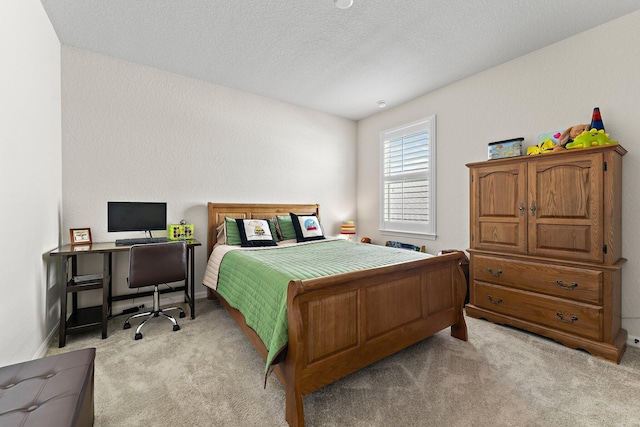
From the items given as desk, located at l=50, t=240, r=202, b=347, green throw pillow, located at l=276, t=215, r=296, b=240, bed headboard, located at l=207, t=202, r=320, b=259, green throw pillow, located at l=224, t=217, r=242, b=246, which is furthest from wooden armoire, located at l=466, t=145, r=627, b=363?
desk, located at l=50, t=240, r=202, b=347

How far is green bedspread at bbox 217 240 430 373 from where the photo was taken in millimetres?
1669

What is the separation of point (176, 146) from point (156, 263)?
153cm

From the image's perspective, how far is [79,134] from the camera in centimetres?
281

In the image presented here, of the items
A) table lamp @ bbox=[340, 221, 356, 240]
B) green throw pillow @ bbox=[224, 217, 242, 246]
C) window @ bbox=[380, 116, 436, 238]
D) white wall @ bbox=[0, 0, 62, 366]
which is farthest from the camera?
table lamp @ bbox=[340, 221, 356, 240]

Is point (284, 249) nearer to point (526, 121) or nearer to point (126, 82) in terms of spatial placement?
point (126, 82)

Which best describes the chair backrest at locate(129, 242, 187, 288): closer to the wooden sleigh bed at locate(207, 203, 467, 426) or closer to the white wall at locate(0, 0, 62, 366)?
the white wall at locate(0, 0, 62, 366)

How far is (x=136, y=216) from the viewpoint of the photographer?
2912 mm

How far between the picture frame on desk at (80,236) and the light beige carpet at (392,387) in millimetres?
876

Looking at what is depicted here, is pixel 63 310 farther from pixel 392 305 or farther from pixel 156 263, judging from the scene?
pixel 392 305

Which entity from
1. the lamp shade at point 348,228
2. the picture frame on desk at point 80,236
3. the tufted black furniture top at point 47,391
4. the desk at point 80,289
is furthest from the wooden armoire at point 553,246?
the picture frame on desk at point 80,236

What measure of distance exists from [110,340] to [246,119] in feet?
9.56

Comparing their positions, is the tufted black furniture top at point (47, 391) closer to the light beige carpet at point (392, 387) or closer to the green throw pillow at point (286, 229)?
the light beige carpet at point (392, 387)

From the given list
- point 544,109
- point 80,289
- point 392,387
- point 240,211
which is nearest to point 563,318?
point 392,387

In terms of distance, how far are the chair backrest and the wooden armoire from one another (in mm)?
2942
